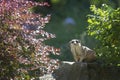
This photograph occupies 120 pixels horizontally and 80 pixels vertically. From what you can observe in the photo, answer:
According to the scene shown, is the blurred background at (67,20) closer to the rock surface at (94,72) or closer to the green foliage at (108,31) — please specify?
the rock surface at (94,72)

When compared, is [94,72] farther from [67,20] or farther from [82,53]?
[67,20]

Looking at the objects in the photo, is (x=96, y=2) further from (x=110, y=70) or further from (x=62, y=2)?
(x=62, y=2)

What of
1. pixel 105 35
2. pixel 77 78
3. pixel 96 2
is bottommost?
pixel 77 78

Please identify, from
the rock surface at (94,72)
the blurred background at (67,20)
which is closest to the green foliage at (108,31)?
the rock surface at (94,72)

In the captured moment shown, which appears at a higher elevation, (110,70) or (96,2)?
(96,2)

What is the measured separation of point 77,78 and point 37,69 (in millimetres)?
978

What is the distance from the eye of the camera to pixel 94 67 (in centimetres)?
720

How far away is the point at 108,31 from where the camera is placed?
694 centimetres

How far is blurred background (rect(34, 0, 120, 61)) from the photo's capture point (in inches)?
483

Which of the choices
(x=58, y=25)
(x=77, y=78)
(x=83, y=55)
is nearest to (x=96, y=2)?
(x=83, y=55)

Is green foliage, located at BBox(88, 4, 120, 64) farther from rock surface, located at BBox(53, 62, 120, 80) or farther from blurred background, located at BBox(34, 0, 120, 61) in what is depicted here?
blurred background, located at BBox(34, 0, 120, 61)

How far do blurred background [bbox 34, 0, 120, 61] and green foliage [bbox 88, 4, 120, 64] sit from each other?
14.5ft

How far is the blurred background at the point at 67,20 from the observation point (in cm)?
1226

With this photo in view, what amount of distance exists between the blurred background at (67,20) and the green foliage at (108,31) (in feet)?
14.5
